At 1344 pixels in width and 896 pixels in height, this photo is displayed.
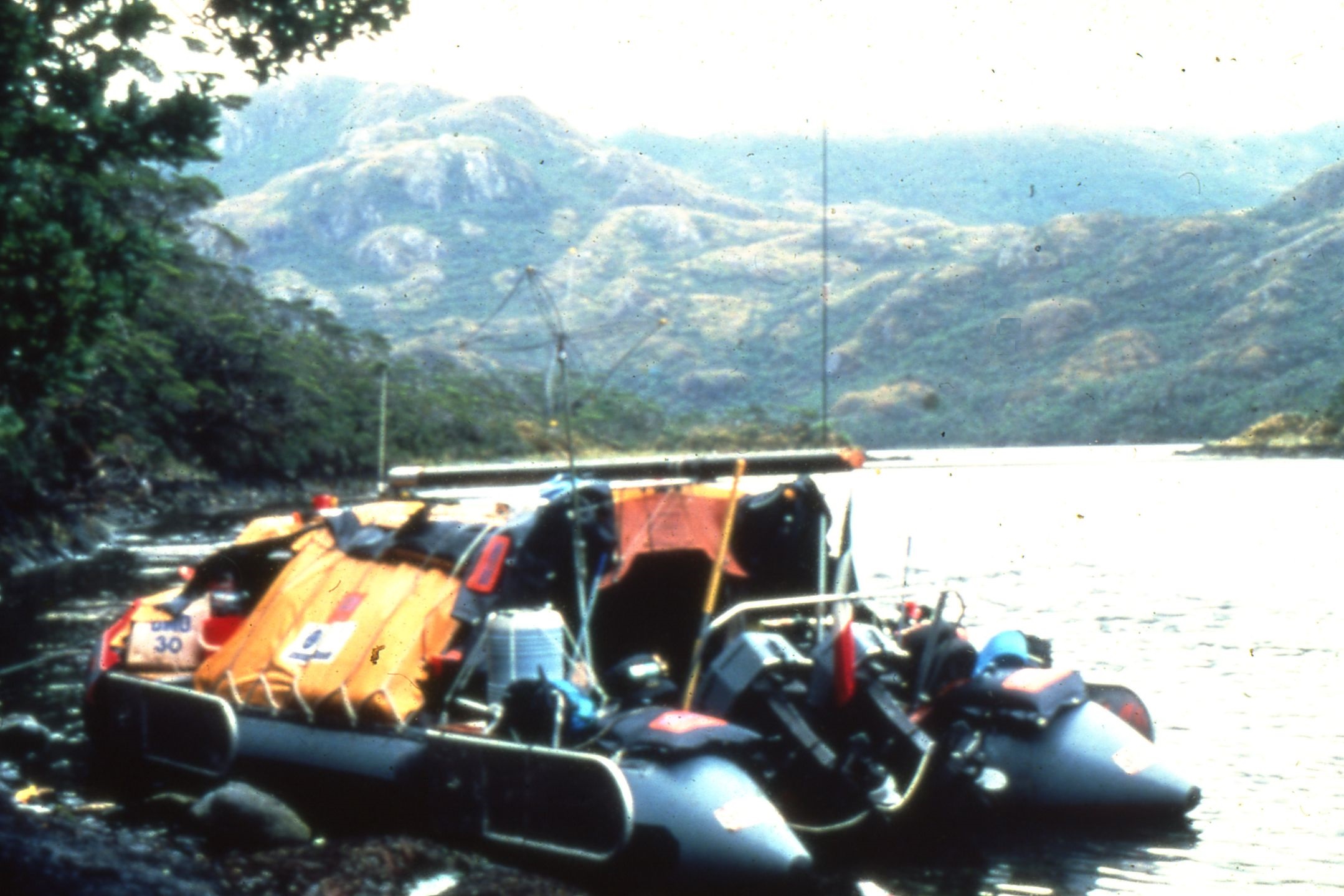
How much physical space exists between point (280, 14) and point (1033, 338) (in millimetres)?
142665

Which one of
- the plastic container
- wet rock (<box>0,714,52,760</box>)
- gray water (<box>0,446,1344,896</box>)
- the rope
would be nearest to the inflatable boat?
the plastic container

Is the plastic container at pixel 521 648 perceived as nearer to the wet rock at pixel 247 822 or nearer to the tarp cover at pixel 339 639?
the tarp cover at pixel 339 639

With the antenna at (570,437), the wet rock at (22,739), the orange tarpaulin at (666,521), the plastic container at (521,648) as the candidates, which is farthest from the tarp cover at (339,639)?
the wet rock at (22,739)

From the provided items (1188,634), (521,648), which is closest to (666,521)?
(521,648)

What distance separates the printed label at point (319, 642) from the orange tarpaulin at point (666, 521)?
1.94 metres

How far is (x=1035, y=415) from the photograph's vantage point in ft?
439

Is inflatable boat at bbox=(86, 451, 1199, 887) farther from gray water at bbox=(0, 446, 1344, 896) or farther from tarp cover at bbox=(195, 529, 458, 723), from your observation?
gray water at bbox=(0, 446, 1344, 896)

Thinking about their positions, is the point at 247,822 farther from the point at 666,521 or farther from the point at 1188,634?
the point at 1188,634

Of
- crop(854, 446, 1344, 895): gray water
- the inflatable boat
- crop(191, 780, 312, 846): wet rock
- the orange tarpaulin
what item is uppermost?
the orange tarpaulin

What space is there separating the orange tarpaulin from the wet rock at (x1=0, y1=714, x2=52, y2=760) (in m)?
6.14

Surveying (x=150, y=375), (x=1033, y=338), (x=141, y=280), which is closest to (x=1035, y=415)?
(x=1033, y=338)

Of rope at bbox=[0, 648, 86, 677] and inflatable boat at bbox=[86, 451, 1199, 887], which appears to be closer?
inflatable boat at bbox=[86, 451, 1199, 887]

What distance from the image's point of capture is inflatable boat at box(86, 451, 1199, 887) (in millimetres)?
9328

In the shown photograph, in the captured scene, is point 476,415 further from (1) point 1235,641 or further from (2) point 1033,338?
(2) point 1033,338
